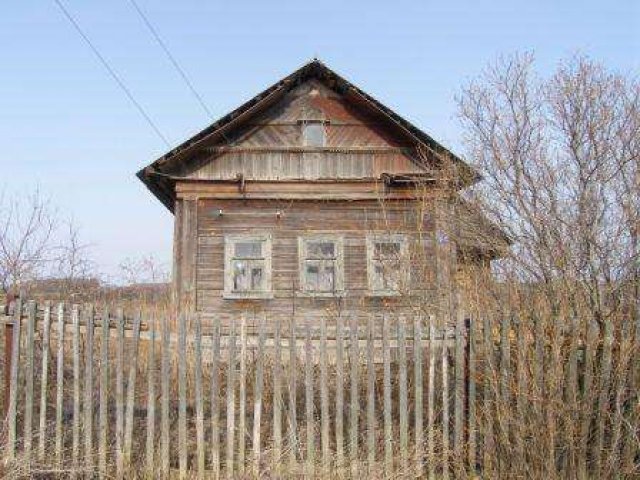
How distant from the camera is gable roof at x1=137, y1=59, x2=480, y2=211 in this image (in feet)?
42.1

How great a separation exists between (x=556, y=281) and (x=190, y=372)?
488cm

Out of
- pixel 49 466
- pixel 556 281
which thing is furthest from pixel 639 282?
pixel 49 466

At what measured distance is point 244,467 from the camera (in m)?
5.20

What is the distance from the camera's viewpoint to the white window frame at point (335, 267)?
1286cm

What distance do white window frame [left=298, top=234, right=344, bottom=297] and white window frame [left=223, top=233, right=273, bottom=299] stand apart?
2.22 feet

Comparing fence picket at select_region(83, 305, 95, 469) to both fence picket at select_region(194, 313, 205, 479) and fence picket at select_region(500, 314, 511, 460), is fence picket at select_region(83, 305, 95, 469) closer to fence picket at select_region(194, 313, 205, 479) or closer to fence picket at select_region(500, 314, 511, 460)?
fence picket at select_region(194, 313, 205, 479)

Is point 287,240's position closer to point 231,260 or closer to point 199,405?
Answer: point 231,260

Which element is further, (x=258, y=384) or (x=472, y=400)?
(x=258, y=384)

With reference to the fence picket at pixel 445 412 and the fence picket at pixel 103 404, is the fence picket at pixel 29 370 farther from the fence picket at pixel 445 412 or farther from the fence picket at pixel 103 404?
the fence picket at pixel 445 412

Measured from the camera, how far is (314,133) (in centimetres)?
1362

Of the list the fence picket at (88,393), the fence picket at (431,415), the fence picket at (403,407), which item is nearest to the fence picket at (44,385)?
the fence picket at (88,393)

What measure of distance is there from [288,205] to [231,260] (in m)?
1.74

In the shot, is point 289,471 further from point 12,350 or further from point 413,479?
point 12,350

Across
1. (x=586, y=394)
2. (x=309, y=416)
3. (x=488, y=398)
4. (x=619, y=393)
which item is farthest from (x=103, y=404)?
(x=619, y=393)
